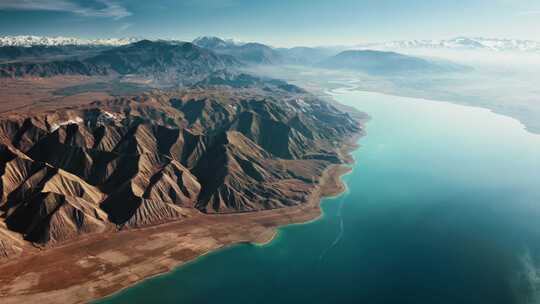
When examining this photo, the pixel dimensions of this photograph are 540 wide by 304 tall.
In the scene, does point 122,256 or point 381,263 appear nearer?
point 381,263

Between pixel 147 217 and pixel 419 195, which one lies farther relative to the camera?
pixel 419 195

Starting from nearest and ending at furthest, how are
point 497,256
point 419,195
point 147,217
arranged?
1. point 497,256
2. point 147,217
3. point 419,195

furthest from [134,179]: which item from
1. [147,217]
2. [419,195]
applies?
[419,195]

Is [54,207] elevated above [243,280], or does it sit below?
above

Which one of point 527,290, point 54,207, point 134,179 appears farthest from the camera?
point 134,179

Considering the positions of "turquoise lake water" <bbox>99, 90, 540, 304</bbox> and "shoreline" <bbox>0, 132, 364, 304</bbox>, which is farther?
"shoreline" <bbox>0, 132, 364, 304</bbox>

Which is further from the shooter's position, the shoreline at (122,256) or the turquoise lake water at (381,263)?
the shoreline at (122,256)

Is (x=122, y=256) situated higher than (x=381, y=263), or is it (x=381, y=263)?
(x=381, y=263)

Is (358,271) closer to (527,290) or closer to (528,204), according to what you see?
(527,290)
